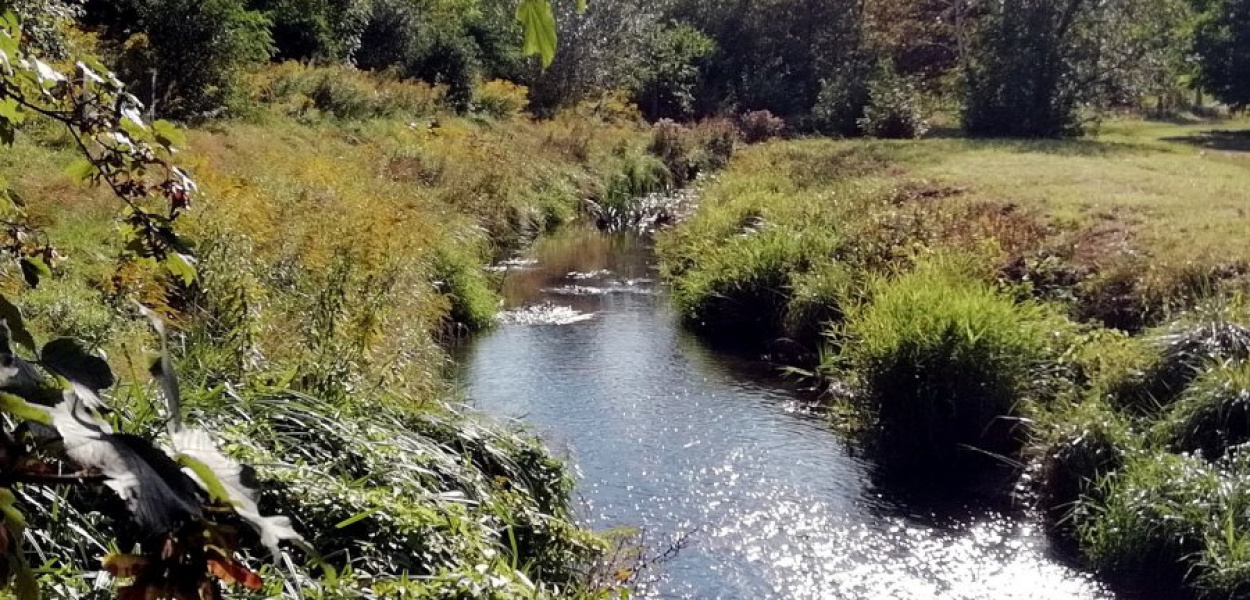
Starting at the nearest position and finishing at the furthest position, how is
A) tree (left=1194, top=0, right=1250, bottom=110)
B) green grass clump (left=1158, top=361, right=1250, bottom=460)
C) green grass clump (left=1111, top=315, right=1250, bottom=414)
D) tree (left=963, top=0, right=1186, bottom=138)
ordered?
green grass clump (left=1158, top=361, right=1250, bottom=460) → green grass clump (left=1111, top=315, right=1250, bottom=414) → tree (left=963, top=0, right=1186, bottom=138) → tree (left=1194, top=0, right=1250, bottom=110)

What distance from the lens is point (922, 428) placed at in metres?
9.28

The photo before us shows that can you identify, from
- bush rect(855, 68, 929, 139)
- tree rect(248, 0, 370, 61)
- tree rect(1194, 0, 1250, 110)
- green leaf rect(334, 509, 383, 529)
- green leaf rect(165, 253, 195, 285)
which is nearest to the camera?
green leaf rect(165, 253, 195, 285)

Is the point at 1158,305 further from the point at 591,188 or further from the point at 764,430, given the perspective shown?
the point at 591,188

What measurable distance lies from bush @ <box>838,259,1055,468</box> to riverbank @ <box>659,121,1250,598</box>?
2cm

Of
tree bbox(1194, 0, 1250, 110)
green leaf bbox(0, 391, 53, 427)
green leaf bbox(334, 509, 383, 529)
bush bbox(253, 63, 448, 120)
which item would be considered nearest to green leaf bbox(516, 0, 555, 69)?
green leaf bbox(0, 391, 53, 427)

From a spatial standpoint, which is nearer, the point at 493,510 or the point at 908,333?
the point at 493,510

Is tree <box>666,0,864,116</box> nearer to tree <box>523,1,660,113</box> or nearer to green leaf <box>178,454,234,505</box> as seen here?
tree <box>523,1,660,113</box>

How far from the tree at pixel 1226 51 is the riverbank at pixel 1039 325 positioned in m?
16.1

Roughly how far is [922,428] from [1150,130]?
25663 mm

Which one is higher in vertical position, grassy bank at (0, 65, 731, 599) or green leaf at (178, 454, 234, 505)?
green leaf at (178, 454, 234, 505)

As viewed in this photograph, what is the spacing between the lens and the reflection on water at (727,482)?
22.8 feet

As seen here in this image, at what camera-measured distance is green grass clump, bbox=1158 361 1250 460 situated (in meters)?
7.52

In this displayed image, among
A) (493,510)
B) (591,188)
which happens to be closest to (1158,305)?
(493,510)

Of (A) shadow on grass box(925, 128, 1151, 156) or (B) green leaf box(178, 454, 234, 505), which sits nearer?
(B) green leaf box(178, 454, 234, 505)
